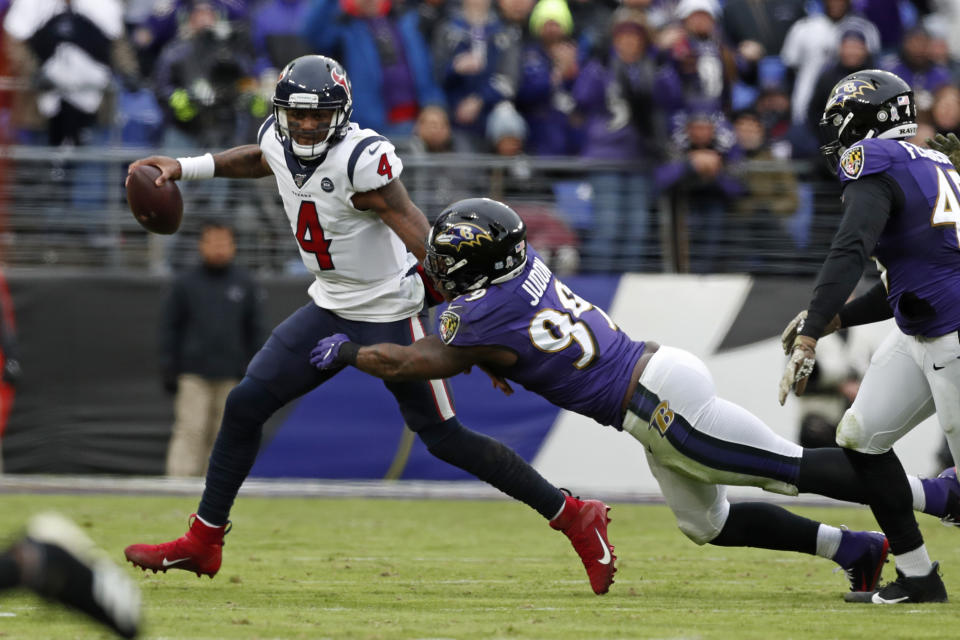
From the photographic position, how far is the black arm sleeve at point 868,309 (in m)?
5.75

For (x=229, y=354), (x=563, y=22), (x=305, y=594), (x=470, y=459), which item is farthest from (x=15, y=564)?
(x=563, y=22)

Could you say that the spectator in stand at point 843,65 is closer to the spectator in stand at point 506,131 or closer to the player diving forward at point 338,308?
the spectator in stand at point 506,131

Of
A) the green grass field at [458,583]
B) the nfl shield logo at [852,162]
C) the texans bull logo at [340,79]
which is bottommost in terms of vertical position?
the green grass field at [458,583]

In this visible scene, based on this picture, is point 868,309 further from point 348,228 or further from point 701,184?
point 701,184

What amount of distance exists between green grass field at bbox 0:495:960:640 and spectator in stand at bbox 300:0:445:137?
3125 mm

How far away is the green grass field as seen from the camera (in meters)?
4.75

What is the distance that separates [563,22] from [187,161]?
5946mm

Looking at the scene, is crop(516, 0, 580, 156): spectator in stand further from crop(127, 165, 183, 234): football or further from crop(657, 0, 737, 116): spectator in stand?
crop(127, 165, 183, 234): football

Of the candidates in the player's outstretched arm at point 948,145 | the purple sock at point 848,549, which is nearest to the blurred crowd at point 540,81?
the player's outstretched arm at point 948,145

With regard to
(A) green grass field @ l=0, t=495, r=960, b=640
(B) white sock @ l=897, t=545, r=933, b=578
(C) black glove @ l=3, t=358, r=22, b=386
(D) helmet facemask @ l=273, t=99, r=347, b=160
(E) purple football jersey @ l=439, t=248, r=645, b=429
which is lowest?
(C) black glove @ l=3, t=358, r=22, b=386

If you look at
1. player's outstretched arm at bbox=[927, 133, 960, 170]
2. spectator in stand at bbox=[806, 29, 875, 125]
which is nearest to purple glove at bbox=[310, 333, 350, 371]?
player's outstretched arm at bbox=[927, 133, 960, 170]

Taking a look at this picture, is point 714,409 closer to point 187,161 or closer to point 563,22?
point 187,161

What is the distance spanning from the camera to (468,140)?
11.4m

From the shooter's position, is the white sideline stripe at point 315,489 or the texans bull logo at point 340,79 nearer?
the texans bull logo at point 340,79
